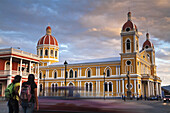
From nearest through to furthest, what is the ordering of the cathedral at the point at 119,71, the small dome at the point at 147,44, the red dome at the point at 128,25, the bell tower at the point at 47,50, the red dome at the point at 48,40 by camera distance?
the cathedral at the point at 119,71
the red dome at the point at 128,25
the small dome at the point at 147,44
the bell tower at the point at 47,50
the red dome at the point at 48,40

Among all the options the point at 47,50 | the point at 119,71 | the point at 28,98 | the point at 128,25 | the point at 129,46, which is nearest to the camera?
the point at 28,98

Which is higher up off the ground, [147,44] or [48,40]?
[48,40]

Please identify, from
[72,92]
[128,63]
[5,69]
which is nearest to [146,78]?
[128,63]

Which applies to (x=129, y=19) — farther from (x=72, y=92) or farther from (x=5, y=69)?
(x=72, y=92)

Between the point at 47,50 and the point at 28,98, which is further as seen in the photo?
the point at 47,50

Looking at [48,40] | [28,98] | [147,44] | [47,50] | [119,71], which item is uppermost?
[48,40]

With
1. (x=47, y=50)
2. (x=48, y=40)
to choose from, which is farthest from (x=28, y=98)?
(x=48, y=40)

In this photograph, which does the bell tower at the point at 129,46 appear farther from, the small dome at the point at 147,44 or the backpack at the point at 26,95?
→ the backpack at the point at 26,95

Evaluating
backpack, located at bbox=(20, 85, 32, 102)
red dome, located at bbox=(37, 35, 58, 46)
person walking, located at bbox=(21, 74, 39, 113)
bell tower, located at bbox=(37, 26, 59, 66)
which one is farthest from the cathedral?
backpack, located at bbox=(20, 85, 32, 102)

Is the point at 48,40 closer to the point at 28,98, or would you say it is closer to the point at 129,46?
the point at 129,46

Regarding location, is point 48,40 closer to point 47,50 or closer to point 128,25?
point 47,50

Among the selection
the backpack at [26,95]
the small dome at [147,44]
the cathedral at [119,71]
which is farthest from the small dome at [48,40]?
the backpack at [26,95]

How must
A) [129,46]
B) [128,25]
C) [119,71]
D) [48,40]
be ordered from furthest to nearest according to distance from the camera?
1. [48,40]
2. [119,71]
3. [128,25]
4. [129,46]

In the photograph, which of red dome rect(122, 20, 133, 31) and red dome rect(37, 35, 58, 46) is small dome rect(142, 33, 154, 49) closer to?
red dome rect(122, 20, 133, 31)
